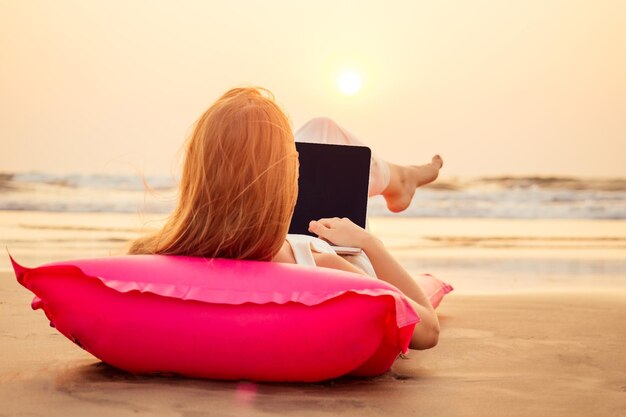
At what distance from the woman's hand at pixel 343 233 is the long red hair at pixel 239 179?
311 millimetres

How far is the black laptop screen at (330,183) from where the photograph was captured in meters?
3.64

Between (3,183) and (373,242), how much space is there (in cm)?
1109

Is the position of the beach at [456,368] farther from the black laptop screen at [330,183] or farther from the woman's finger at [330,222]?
the black laptop screen at [330,183]

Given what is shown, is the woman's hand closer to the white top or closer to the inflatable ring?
the white top

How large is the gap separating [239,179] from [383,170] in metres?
2.07

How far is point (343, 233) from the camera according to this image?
279 cm

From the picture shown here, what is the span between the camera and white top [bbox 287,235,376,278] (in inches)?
108

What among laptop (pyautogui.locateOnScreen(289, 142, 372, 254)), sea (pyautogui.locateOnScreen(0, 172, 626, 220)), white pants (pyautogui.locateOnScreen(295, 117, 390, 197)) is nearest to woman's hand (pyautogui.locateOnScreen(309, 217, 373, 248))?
laptop (pyautogui.locateOnScreen(289, 142, 372, 254))

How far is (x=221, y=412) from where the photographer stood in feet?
6.93

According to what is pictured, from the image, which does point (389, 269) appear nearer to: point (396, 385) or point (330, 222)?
point (330, 222)

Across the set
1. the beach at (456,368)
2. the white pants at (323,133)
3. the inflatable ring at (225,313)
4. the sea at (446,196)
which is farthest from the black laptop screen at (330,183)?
the sea at (446,196)

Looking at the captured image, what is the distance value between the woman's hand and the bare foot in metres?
1.79

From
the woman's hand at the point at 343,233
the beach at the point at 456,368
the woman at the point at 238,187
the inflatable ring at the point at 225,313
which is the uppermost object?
the woman at the point at 238,187

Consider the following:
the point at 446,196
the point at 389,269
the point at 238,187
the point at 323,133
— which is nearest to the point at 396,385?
the point at 389,269
